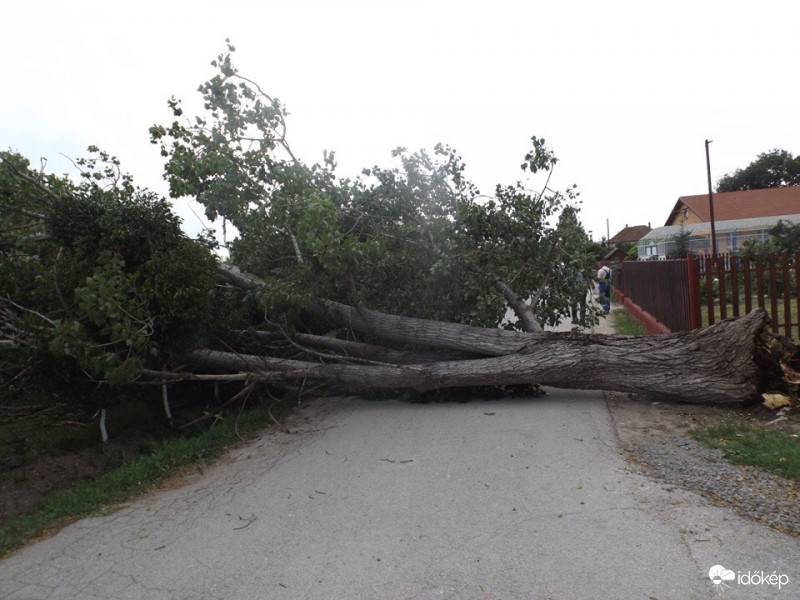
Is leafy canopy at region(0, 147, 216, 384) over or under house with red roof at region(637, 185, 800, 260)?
under

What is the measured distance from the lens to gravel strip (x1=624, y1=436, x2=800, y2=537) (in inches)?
149

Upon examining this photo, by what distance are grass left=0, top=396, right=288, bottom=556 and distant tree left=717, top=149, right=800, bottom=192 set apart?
226ft

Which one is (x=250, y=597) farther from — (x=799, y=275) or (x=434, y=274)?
(x=799, y=275)

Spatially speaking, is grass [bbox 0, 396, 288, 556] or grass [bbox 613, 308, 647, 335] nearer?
grass [bbox 0, 396, 288, 556]

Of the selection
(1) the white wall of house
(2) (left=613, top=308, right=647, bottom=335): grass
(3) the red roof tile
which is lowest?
(2) (left=613, top=308, right=647, bottom=335): grass

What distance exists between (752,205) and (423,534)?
52.0 metres

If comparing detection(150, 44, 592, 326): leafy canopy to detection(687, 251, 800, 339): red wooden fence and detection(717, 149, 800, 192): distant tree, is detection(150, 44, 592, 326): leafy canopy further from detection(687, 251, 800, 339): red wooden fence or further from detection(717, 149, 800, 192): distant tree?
detection(717, 149, 800, 192): distant tree

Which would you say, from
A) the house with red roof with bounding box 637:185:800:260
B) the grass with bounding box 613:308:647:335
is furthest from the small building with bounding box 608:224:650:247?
the grass with bounding box 613:308:647:335

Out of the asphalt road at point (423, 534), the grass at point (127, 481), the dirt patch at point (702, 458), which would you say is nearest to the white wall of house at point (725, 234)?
the dirt patch at point (702, 458)

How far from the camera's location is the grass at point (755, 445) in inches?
175

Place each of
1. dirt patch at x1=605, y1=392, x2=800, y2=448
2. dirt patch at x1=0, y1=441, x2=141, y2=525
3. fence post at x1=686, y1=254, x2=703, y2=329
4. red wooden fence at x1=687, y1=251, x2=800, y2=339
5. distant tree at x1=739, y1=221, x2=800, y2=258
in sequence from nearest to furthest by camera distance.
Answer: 1. dirt patch at x1=0, y1=441, x2=141, y2=525
2. dirt patch at x1=605, y1=392, x2=800, y2=448
3. red wooden fence at x1=687, y1=251, x2=800, y2=339
4. fence post at x1=686, y1=254, x2=703, y2=329
5. distant tree at x1=739, y1=221, x2=800, y2=258

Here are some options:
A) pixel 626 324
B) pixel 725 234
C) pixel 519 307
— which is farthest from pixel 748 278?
pixel 725 234

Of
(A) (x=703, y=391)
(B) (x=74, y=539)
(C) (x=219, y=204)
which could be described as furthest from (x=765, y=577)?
(C) (x=219, y=204)

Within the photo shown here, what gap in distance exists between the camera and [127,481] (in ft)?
18.5
